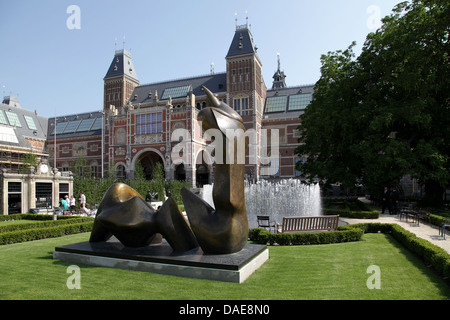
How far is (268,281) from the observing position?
235 inches

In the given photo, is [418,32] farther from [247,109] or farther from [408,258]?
[247,109]

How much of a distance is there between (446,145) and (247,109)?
2599cm

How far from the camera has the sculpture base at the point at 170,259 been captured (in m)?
5.91

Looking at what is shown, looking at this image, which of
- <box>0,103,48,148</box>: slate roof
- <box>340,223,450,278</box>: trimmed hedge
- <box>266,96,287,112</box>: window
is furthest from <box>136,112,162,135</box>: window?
<box>340,223,450,278</box>: trimmed hedge

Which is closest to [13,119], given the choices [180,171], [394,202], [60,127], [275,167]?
[60,127]

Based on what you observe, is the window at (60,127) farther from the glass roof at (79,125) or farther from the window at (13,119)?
the window at (13,119)

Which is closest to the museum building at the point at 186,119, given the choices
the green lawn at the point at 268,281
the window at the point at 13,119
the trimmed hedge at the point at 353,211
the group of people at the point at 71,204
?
the window at the point at 13,119

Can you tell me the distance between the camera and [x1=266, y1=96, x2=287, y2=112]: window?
45500mm

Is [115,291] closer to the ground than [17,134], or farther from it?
closer to the ground

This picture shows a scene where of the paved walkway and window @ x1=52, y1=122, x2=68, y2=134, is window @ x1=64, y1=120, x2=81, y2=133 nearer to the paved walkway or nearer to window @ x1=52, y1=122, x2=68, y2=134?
window @ x1=52, y1=122, x2=68, y2=134

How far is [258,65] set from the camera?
43.2 metres

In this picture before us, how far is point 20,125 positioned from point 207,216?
53789 mm

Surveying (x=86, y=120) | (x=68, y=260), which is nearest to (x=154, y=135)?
(x=86, y=120)

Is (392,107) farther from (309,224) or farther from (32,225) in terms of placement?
(32,225)
